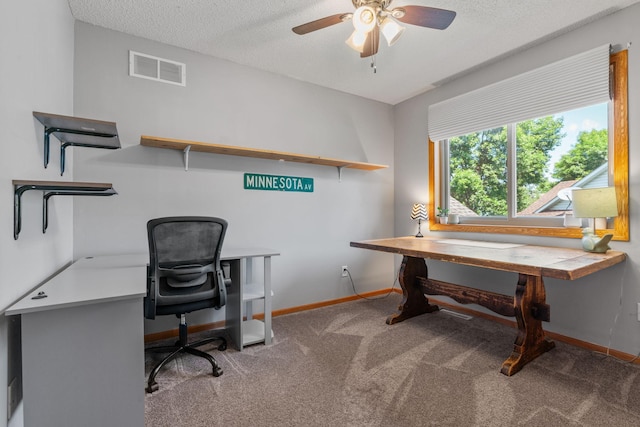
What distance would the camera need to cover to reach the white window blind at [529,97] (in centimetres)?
233

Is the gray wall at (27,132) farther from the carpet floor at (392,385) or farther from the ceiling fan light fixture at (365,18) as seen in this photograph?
the ceiling fan light fixture at (365,18)

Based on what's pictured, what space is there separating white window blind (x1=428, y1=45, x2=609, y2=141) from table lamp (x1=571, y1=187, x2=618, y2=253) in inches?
29.6

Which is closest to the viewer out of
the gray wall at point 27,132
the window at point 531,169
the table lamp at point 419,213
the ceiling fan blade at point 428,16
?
the gray wall at point 27,132

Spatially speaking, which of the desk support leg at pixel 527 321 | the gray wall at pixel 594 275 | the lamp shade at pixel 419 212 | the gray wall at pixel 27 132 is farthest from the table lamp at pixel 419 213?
the gray wall at pixel 27 132

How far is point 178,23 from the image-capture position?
239cm

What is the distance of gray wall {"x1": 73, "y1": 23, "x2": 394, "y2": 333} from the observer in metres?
2.45

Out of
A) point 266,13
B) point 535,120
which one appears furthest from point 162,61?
point 535,120

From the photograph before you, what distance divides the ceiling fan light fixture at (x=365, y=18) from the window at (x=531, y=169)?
1.88 m

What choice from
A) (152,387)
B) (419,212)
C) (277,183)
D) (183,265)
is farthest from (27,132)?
(419,212)

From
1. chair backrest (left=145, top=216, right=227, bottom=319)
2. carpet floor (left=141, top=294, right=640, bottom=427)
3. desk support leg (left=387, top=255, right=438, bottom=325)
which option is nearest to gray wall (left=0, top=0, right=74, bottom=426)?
chair backrest (left=145, top=216, right=227, bottom=319)

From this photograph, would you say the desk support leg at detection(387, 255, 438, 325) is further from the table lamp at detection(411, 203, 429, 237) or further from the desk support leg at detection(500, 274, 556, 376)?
the desk support leg at detection(500, 274, 556, 376)

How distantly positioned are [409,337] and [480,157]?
6.91ft

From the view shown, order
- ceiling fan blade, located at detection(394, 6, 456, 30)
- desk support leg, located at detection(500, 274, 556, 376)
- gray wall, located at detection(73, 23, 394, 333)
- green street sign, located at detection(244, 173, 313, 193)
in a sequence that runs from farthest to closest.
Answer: green street sign, located at detection(244, 173, 313, 193)
gray wall, located at detection(73, 23, 394, 333)
desk support leg, located at detection(500, 274, 556, 376)
ceiling fan blade, located at detection(394, 6, 456, 30)

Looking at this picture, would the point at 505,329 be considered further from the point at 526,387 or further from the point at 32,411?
the point at 32,411
